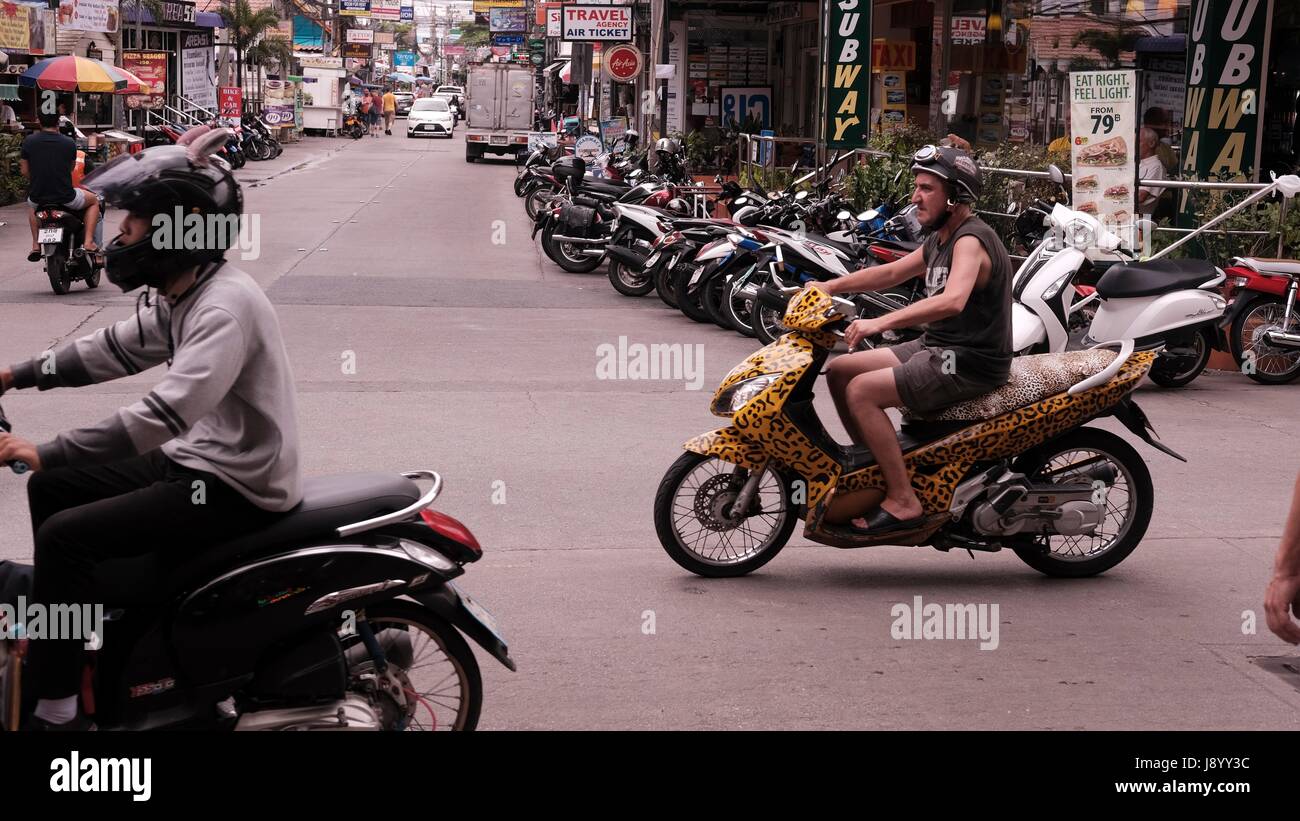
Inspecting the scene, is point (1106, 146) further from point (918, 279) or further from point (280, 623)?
point (280, 623)

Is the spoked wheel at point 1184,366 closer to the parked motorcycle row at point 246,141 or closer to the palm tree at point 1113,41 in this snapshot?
the palm tree at point 1113,41

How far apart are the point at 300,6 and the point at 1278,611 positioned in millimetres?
78739

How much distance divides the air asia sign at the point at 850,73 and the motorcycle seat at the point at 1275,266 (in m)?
6.71

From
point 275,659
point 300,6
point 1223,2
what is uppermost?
point 300,6

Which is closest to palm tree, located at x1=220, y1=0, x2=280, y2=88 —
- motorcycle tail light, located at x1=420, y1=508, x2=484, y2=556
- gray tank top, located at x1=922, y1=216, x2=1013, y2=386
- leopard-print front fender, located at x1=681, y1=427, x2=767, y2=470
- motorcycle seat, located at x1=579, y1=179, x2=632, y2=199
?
motorcycle seat, located at x1=579, y1=179, x2=632, y2=199

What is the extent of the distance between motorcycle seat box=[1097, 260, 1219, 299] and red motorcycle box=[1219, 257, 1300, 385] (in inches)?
24.8

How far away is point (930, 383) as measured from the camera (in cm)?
588

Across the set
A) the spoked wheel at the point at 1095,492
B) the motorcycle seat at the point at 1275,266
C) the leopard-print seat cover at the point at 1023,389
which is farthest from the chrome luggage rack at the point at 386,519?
the motorcycle seat at the point at 1275,266

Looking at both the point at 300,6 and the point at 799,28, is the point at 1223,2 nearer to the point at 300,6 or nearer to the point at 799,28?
the point at 799,28

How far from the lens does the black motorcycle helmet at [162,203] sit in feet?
12.4

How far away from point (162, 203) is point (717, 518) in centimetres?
297

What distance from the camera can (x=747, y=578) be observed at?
6.27 meters

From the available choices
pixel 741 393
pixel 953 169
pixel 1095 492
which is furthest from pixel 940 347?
pixel 1095 492
